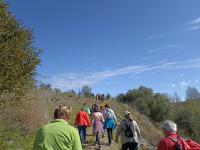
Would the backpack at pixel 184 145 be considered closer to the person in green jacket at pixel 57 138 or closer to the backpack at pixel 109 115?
the person in green jacket at pixel 57 138

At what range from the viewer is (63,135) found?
274 inches

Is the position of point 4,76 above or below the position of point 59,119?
above

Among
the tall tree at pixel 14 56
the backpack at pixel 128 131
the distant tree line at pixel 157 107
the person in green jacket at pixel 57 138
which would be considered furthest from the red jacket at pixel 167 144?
the distant tree line at pixel 157 107

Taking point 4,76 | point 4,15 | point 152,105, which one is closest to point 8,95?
point 4,76

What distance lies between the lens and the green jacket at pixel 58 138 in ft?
22.7

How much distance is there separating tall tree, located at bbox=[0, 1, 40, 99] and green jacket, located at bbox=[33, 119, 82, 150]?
13.4 m

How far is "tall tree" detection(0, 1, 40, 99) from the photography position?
20.7m

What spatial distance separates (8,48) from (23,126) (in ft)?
14.9

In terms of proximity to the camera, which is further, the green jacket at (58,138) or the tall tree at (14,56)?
the tall tree at (14,56)

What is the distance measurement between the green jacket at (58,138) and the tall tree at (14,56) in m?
13.4

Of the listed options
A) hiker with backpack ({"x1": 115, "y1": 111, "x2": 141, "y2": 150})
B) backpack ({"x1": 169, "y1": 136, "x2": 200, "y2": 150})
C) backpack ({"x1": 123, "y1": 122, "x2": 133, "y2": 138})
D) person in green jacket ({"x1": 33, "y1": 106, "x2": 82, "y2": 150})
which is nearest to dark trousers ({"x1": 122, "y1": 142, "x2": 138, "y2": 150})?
→ hiker with backpack ({"x1": 115, "y1": 111, "x2": 141, "y2": 150})

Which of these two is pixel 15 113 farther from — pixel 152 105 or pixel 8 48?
pixel 152 105

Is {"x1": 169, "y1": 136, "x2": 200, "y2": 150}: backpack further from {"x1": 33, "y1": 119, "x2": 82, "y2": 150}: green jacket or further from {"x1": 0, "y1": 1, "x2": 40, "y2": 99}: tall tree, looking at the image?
{"x1": 0, "y1": 1, "x2": 40, "y2": 99}: tall tree

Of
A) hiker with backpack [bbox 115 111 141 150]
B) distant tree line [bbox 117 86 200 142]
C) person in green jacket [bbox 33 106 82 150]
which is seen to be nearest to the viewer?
person in green jacket [bbox 33 106 82 150]
